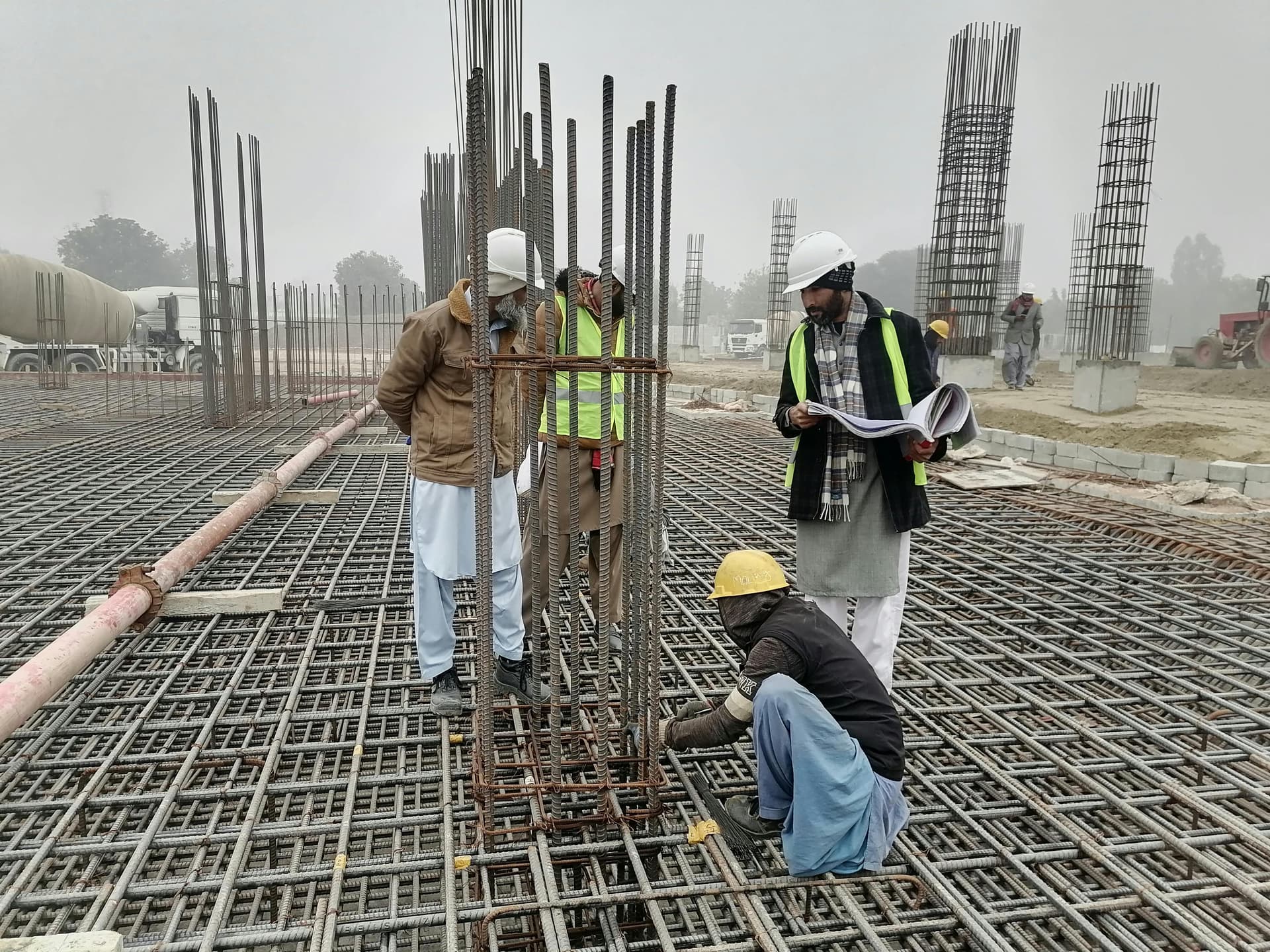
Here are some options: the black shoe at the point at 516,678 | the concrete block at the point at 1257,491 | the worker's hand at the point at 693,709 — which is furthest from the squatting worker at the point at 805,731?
the concrete block at the point at 1257,491

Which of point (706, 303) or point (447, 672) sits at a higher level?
point (706, 303)

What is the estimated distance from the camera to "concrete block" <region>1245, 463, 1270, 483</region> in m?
6.43

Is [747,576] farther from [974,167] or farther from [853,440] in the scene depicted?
[974,167]

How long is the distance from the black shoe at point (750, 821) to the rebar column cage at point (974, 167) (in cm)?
1294

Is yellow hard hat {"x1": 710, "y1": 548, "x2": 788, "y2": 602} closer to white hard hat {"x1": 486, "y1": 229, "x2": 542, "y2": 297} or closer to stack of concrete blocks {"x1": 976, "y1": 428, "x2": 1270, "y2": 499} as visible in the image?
white hard hat {"x1": 486, "y1": 229, "x2": 542, "y2": 297}

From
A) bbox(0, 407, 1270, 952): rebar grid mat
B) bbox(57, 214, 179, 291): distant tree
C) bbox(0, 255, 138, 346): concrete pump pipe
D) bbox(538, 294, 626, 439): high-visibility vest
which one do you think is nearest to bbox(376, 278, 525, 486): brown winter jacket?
bbox(538, 294, 626, 439): high-visibility vest

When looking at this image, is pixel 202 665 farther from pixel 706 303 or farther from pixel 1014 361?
pixel 706 303

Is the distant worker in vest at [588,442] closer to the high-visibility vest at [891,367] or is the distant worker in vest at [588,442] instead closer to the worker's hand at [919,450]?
the high-visibility vest at [891,367]

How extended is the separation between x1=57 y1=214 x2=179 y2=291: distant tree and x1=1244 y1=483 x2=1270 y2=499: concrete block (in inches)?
2379

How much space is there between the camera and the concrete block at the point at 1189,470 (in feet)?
22.4

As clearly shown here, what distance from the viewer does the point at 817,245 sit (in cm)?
240

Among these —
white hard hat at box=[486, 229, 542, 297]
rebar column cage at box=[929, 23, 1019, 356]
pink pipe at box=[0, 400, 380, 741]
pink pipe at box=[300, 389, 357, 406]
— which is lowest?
pink pipe at box=[0, 400, 380, 741]

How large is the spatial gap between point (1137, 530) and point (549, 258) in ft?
15.7

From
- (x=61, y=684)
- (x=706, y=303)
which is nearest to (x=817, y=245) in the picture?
(x=61, y=684)
